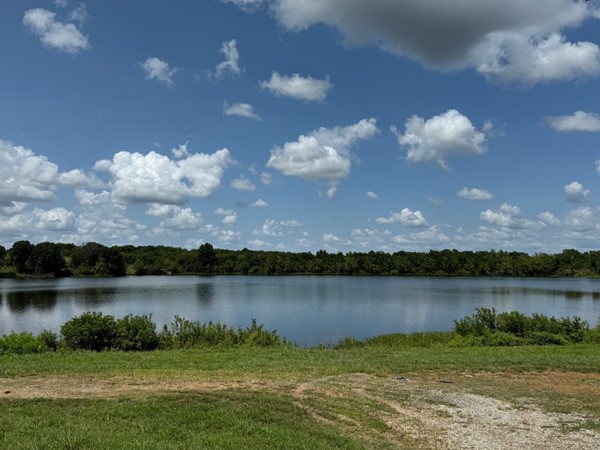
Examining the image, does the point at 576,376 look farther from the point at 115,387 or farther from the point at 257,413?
the point at 115,387

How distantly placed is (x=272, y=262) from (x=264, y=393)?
14262cm

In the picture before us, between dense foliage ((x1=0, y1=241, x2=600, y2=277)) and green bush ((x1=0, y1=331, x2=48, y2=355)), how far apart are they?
4566 inches

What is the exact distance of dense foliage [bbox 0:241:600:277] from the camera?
124375mm

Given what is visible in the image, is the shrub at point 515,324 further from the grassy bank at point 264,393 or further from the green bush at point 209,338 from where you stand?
the green bush at point 209,338

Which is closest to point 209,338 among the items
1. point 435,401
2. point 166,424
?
point 435,401

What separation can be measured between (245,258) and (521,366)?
144504mm

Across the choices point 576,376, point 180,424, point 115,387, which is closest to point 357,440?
point 180,424

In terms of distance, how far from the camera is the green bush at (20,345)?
16.1m

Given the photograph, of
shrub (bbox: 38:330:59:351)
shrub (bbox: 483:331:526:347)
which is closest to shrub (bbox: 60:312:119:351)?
shrub (bbox: 38:330:59:351)

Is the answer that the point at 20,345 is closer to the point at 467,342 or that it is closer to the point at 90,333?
the point at 90,333

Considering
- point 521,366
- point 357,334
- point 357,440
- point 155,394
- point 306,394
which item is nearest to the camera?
point 357,440

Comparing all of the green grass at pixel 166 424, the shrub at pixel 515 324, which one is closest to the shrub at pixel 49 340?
the green grass at pixel 166 424

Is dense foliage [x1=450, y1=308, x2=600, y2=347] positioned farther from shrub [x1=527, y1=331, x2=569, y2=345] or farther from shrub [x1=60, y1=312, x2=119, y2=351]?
shrub [x1=60, y1=312, x2=119, y2=351]

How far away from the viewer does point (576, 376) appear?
12422 mm
